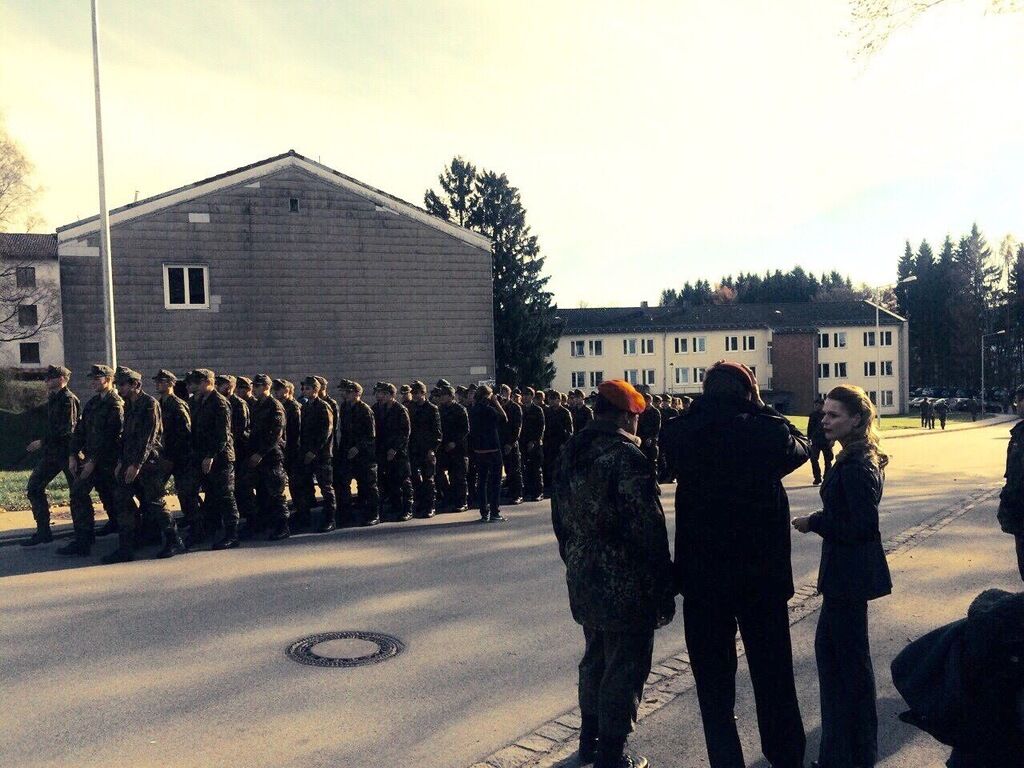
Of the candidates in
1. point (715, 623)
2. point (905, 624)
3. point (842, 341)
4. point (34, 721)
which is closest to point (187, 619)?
point (34, 721)

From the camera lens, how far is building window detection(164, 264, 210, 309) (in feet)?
69.8

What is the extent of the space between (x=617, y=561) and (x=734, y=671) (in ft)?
2.43

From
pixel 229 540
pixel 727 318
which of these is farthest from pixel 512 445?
pixel 727 318

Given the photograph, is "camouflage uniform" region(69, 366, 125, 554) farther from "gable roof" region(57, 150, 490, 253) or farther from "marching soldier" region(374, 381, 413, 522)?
"gable roof" region(57, 150, 490, 253)

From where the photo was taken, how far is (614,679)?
3973 millimetres

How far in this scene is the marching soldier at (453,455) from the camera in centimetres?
1227

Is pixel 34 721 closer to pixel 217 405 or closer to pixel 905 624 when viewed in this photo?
pixel 217 405

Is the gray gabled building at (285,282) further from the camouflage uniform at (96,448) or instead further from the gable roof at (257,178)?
the camouflage uniform at (96,448)

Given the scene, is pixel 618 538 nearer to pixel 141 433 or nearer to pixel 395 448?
pixel 141 433

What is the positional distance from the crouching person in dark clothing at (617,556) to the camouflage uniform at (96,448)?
6638 millimetres

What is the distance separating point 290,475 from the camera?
11.0 metres

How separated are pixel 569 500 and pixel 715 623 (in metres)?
0.90

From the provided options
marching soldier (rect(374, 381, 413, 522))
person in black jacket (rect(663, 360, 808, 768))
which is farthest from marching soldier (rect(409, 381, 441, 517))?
person in black jacket (rect(663, 360, 808, 768))

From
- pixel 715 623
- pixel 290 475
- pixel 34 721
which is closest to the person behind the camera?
pixel 715 623
